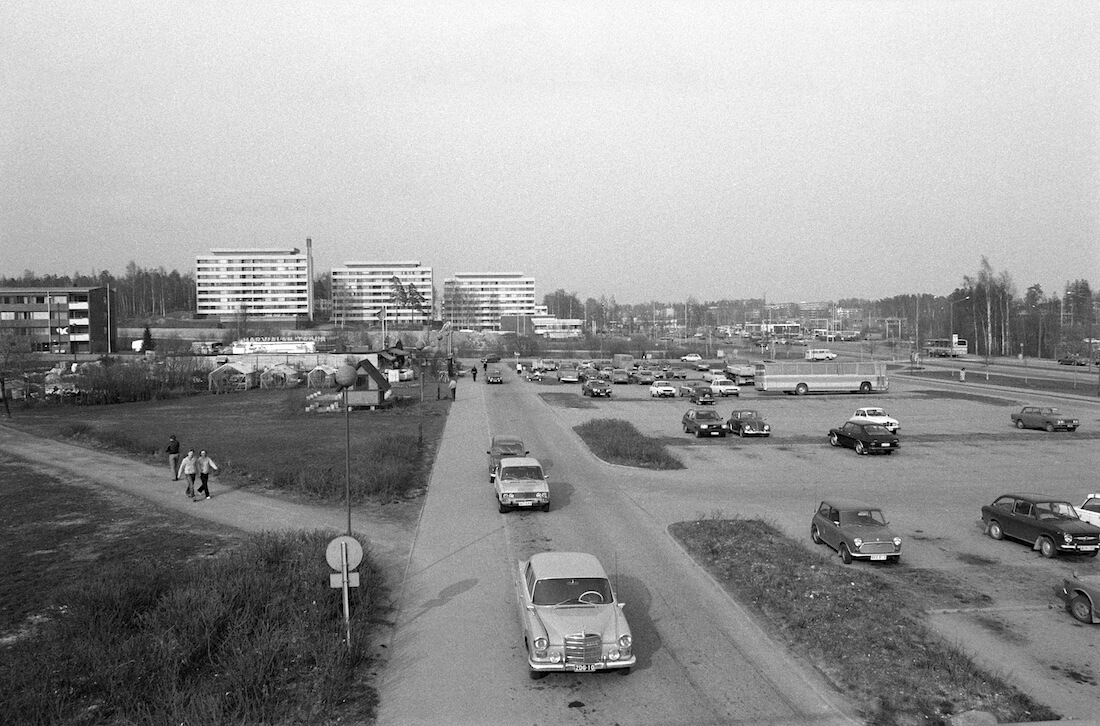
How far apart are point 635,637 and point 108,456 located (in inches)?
1107

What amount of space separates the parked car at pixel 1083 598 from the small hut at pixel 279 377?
6480cm

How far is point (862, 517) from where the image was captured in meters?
18.2

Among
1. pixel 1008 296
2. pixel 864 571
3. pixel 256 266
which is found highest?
pixel 256 266

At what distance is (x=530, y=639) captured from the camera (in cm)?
1145

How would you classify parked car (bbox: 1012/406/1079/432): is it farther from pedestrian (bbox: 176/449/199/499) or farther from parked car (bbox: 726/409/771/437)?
pedestrian (bbox: 176/449/199/499)

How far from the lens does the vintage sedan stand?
1108cm

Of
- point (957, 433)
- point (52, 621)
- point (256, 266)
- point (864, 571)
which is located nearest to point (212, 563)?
point (52, 621)

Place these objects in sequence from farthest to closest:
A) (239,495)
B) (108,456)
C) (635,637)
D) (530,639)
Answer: (108,456) → (239,495) → (635,637) → (530,639)

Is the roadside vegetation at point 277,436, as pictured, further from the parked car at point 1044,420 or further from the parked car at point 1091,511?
the parked car at point 1044,420

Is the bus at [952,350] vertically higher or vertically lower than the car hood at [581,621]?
higher

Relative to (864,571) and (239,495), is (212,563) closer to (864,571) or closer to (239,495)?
(239,495)

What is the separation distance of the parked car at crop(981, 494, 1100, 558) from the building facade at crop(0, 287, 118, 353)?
389 ft

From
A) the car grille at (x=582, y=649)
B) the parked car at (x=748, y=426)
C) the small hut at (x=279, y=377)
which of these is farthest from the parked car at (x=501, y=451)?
the small hut at (x=279, y=377)

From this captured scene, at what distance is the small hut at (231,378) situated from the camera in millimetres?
66188
